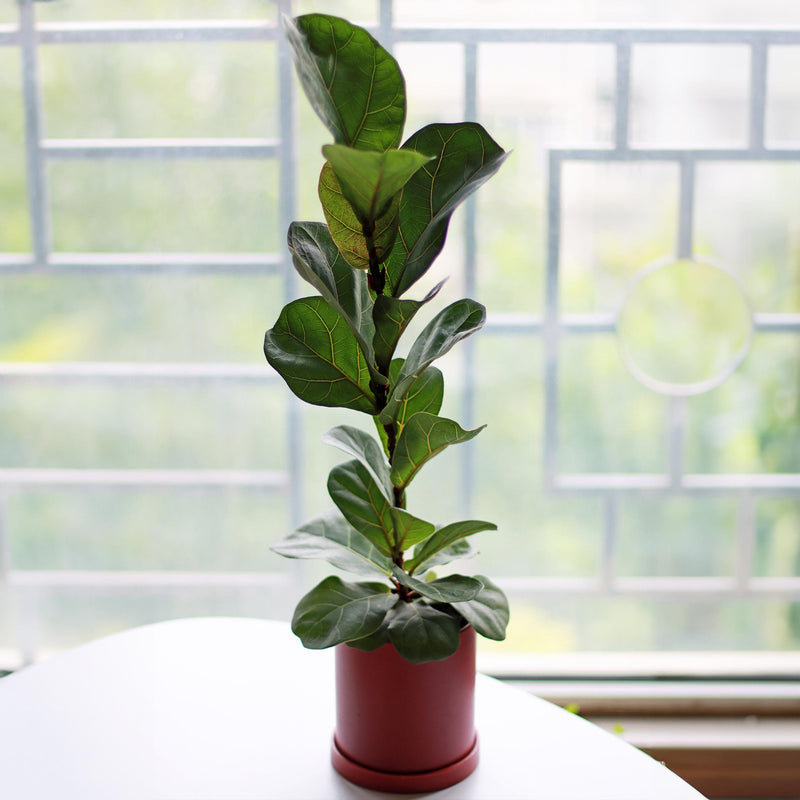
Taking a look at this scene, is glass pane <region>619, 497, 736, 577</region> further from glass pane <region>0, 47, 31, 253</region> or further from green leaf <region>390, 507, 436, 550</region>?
glass pane <region>0, 47, 31, 253</region>

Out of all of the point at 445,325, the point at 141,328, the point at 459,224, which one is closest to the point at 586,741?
the point at 445,325

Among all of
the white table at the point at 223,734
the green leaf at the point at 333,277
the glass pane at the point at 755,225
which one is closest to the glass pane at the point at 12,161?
the white table at the point at 223,734

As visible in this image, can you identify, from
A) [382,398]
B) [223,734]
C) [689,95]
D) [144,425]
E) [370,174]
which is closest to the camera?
[370,174]

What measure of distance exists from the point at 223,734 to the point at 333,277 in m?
0.48

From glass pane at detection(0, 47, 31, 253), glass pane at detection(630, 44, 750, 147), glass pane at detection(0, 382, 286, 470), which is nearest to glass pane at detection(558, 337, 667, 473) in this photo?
glass pane at detection(630, 44, 750, 147)

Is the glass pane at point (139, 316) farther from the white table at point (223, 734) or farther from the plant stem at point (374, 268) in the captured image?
the plant stem at point (374, 268)

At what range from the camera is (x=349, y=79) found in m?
0.62

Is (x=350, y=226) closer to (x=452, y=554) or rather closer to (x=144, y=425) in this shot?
(x=452, y=554)

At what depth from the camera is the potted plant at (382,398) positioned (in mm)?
626

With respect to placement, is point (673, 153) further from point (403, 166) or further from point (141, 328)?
point (141, 328)

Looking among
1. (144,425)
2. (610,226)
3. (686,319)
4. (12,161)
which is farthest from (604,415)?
(12,161)

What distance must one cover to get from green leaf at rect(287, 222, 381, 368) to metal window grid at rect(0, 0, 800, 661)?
0.56 meters

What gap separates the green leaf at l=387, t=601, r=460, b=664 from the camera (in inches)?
25.5

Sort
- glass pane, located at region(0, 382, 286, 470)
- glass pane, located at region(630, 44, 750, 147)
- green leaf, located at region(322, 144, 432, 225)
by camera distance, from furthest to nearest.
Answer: glass pane, located at region(0, 382, 286, 470)
glass pane, located at region(630, 44, 750, 147)
green leaf, located at region(322, 144, 432, 225)
